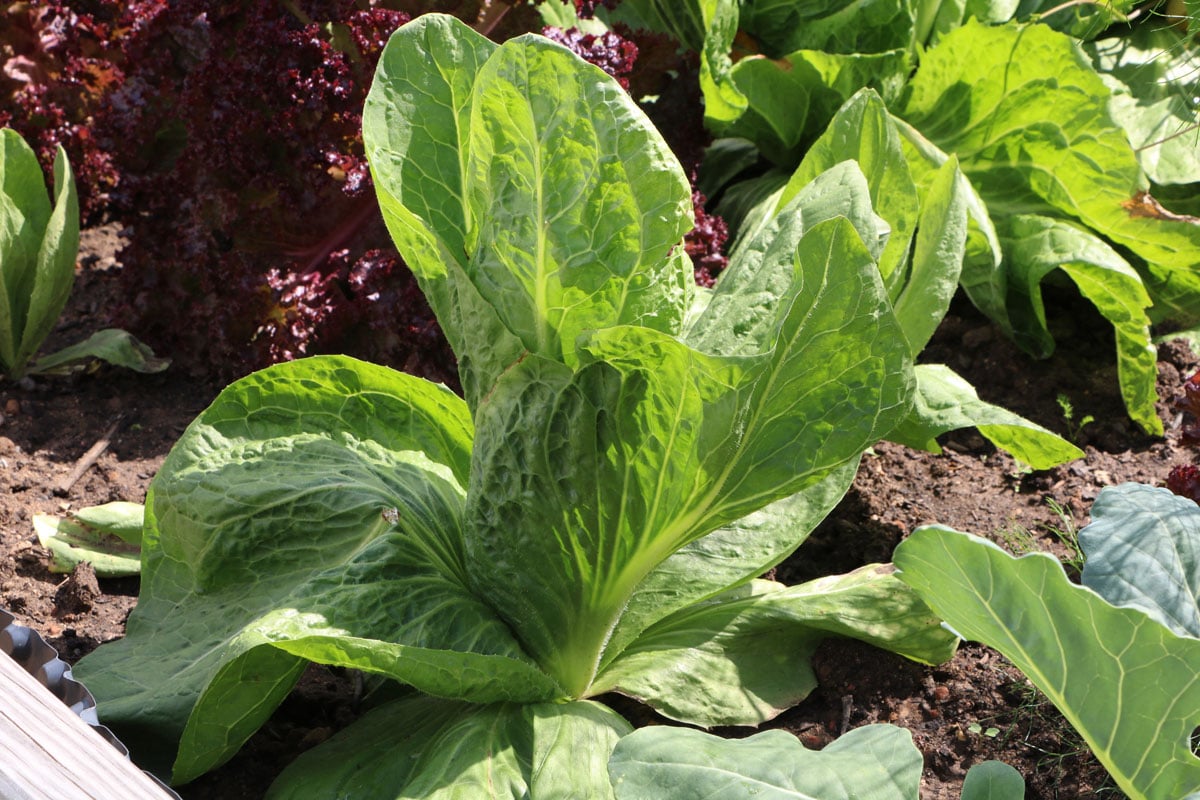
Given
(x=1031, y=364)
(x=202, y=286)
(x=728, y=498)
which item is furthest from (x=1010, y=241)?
(x=202, y=286)

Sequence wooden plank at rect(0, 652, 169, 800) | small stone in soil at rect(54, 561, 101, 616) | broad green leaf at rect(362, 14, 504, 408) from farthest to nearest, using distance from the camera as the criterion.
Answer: small stone in soil at rect(54, 561, 101, 616) < broad green leaf at rect(362, 14, 504, 408) < wooden plank at rect(0, 652, 169, 800)

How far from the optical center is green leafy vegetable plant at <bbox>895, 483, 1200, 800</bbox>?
1406mm

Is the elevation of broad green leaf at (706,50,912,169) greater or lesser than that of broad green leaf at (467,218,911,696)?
greater

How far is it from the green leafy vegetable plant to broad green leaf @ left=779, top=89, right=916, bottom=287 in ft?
2.49

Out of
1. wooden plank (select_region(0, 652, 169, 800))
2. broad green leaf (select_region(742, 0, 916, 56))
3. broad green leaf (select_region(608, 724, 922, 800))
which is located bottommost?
broad green leaf (select_region(608, 724, 922, 800))

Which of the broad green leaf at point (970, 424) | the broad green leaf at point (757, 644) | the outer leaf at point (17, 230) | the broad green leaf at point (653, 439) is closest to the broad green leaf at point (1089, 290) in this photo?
the broad green leaf at point (970, 424)

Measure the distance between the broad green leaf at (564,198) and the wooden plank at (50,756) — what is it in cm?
78

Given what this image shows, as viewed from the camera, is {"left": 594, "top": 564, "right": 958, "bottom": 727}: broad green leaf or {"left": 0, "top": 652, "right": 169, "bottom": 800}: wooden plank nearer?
{"left": 0, "top": 652, "right": 169, "bottom": 800}: wooden plank

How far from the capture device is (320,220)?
294 cm

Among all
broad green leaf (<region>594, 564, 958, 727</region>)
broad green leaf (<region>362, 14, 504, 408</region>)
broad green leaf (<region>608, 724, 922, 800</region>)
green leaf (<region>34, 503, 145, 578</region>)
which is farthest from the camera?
green leaf (<region>34, 503, 145, 578</region>)

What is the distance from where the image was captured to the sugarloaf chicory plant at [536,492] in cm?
161

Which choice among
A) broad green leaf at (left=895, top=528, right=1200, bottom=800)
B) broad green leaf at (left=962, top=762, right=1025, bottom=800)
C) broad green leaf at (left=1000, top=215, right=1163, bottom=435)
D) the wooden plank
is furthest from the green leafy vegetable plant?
broad green leaf at (left=1000, top=215, right=1163, bottom=435)

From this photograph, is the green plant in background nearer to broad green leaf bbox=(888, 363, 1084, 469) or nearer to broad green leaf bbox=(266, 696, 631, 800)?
broad green leaf bbox=(266, 696, 631, 800)

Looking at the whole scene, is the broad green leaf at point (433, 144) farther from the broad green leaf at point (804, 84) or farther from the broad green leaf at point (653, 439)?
the broad green leaf at point (804, 84)
